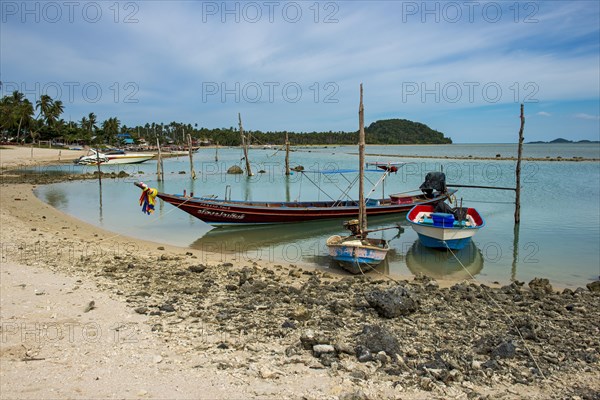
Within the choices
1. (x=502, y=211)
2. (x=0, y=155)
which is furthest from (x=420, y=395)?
(x=0, y=155)

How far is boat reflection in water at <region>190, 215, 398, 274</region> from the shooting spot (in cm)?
1325

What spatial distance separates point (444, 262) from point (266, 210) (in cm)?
775

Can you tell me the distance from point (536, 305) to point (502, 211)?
17.0m

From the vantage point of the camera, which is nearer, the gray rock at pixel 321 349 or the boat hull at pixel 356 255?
the gray rock at pixel 321 349

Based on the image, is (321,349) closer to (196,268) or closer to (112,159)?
(196,268)

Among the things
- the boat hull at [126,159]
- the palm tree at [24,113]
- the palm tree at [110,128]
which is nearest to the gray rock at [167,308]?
the boat hull at [126,159]

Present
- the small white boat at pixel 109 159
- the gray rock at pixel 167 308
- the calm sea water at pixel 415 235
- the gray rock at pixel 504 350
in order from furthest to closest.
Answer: the small white boat at pixel 109 159 → the calm sea water at pixel 415 235 → the gray rock at pixel 167 308 → the gray rock at pixel 504 350

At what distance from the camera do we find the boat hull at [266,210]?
17.5 metres

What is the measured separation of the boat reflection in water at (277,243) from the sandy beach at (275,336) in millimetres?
2783

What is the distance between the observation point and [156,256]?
40.3 ft

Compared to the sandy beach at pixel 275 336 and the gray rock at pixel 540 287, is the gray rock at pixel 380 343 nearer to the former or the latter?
the sandy beach at pixel 275 336

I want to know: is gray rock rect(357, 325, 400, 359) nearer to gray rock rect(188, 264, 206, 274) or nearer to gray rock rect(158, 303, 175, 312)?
gray rock rect(158, 303, 175, 312)

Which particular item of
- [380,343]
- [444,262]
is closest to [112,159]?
[444,262]

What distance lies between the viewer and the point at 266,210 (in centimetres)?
1833
